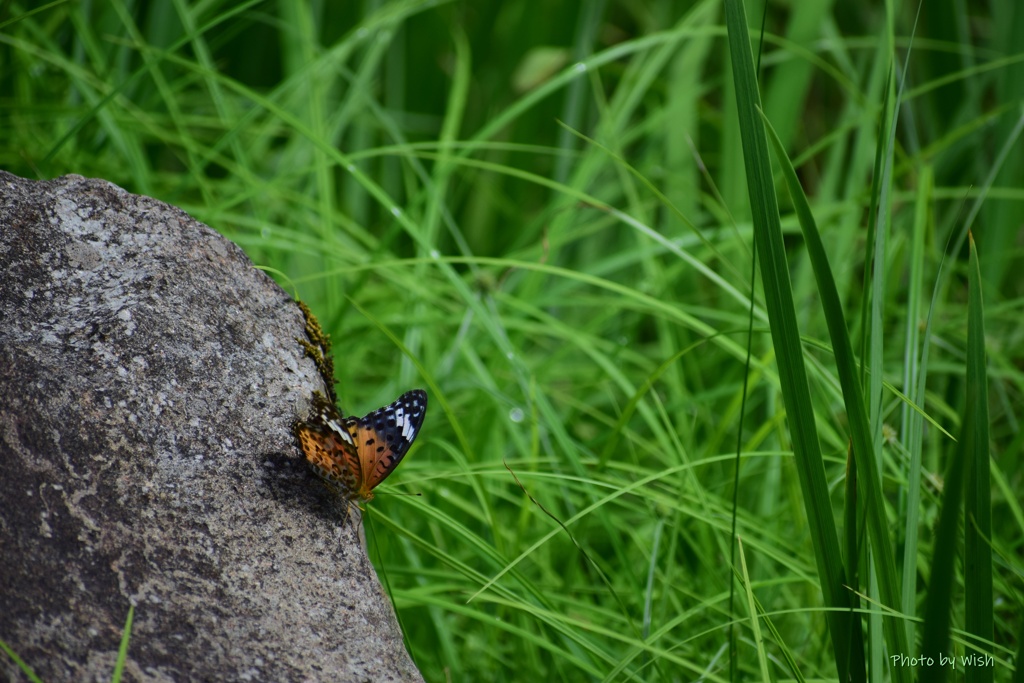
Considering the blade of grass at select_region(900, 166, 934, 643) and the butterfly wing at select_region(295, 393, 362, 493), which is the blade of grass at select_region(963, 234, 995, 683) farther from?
the butterfly wing at select_region(295, 393, 362, 493)

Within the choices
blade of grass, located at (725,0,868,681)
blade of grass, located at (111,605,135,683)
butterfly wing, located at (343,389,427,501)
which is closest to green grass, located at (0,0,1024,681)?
blade of grass, located at (725,0,868,681)


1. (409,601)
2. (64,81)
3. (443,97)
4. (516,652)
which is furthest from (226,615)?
(443,97)

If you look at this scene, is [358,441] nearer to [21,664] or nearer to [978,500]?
[21,664]

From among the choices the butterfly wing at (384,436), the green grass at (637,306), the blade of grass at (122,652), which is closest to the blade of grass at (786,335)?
the green grass at (637,306)

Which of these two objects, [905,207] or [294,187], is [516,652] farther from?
[905,207]

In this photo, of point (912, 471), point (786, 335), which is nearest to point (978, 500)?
point (912, 471)

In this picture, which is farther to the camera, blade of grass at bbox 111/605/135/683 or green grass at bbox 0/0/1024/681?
green grass at bbox 0/0/1024/681

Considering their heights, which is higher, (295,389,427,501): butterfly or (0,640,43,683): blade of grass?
(295,389,427,501): butterfly

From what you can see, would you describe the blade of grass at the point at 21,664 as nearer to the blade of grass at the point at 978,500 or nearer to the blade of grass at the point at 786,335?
the blade of grass at the point at 786,335
